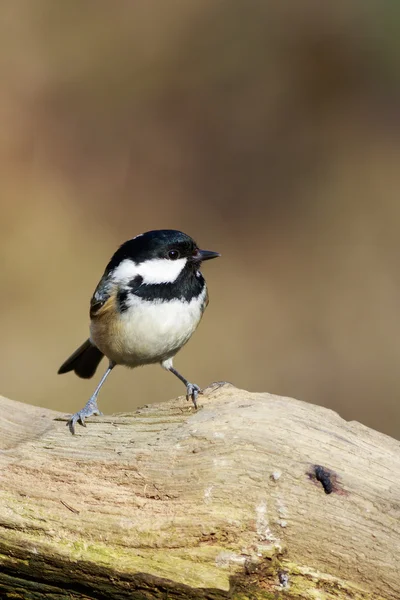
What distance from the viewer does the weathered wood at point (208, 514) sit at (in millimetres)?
2975

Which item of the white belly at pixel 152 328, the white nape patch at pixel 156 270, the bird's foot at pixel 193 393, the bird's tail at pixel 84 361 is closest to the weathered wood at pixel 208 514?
the bird's foot at pixel 193 393

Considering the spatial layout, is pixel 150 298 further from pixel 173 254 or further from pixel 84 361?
pixel 84 361

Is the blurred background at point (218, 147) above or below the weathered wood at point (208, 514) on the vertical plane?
above

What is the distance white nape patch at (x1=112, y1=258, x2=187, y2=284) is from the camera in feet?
14.0

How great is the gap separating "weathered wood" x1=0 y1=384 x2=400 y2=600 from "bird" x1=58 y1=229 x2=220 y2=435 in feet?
A: 2.92

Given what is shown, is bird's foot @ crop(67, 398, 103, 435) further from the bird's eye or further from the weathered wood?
the bird's eye

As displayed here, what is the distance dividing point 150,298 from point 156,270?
18cm

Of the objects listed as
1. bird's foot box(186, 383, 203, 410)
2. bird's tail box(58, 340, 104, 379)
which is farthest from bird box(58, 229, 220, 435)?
bird's tail box(58, 340, 104, 379)

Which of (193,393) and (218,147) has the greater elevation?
(218,147)

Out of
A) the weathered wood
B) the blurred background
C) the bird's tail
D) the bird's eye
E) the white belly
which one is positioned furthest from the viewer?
the blurred background

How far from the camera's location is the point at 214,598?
2.89 meters

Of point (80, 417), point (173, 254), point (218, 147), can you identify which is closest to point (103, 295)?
point (173, 254)

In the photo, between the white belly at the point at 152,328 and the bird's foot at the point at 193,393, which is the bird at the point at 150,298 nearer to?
the white belly at the point at 152,328

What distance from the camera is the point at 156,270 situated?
4.29m
